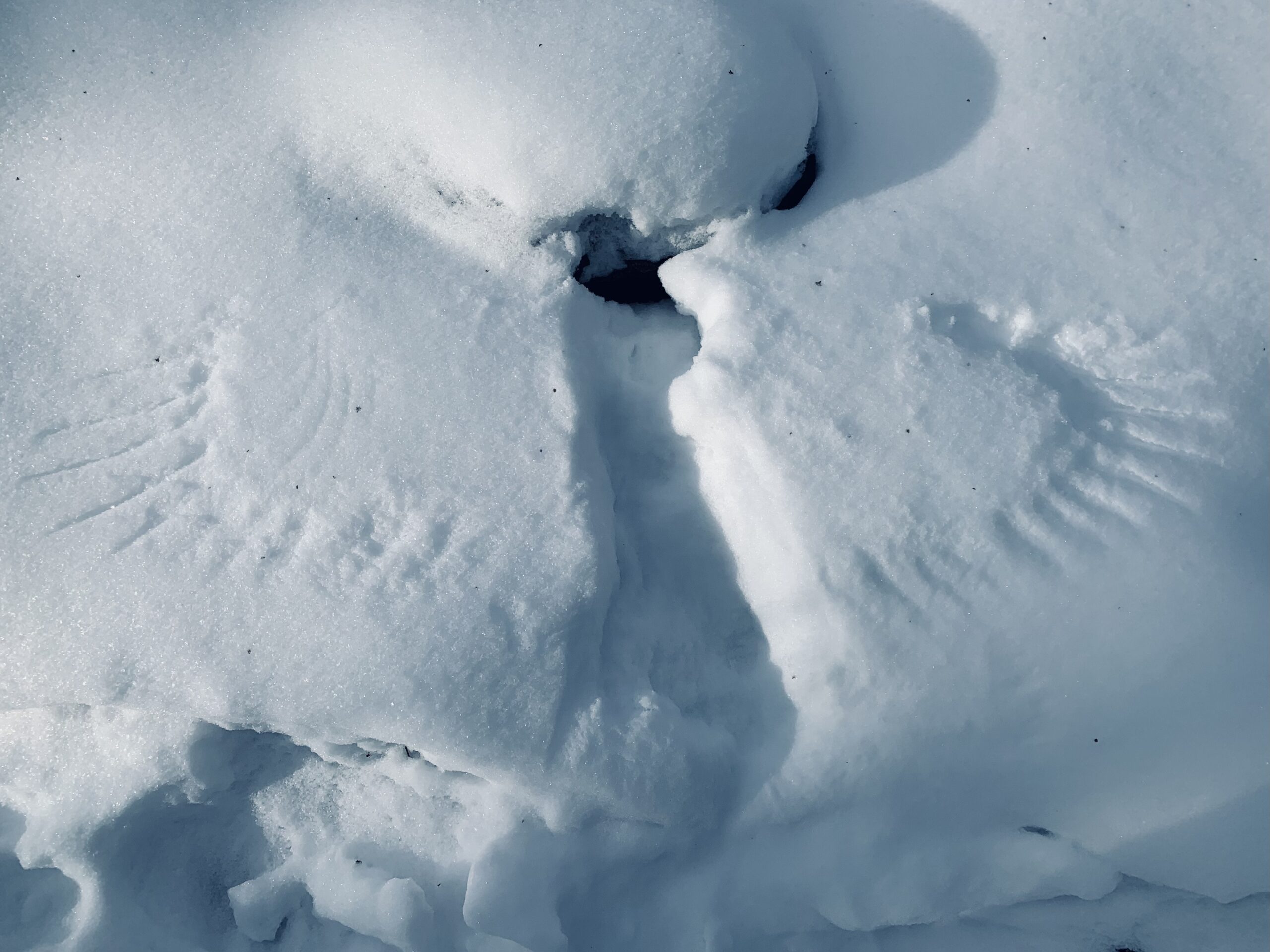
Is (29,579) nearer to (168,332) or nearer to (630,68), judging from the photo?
(168,332)

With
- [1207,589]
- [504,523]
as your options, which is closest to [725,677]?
[504,523]

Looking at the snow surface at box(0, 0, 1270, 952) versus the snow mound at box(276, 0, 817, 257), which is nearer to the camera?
the snow surface at box(0, 0, 1270, 952)

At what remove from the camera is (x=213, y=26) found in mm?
1927

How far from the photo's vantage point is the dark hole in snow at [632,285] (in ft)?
6.25

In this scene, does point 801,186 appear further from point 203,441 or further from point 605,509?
point 203,441

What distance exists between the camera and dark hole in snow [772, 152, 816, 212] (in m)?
1.91

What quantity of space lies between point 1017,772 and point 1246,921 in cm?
59

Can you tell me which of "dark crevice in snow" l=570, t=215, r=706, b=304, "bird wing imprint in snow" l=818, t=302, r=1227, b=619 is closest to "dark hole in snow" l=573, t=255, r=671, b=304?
"dark crevice in snow" l=570, t=215, r=706, b=304

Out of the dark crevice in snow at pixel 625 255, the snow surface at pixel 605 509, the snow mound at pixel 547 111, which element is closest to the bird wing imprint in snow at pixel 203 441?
the snow surface at pixel 605 509

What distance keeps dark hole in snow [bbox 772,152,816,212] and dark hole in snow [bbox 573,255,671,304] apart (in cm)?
28

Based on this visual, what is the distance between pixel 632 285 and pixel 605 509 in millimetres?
522

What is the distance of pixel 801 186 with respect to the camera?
1926 millimetres

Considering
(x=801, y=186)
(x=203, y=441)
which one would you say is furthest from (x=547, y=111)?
(x=203, y=441)

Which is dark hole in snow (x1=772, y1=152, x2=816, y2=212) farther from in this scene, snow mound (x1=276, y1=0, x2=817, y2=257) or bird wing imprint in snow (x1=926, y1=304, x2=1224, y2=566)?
bird wing imprint in snow (x1=926, y1=304, x2=1224, y2=566)
